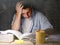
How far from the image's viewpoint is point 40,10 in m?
1.54

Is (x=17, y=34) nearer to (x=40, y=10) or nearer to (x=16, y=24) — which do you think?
(x=16, y=24)

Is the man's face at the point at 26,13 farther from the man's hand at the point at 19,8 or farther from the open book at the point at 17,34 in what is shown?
the open book at the point at 17,34

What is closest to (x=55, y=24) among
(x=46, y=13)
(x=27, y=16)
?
(x=46, y=13)

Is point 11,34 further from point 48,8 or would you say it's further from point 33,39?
point 48,8

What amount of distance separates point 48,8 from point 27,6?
15 centimetres

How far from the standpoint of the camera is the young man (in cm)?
153

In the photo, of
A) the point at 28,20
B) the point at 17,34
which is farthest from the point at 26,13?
the point at 17,34

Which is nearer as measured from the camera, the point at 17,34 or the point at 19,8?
the point at 17,34

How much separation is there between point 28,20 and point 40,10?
11cm

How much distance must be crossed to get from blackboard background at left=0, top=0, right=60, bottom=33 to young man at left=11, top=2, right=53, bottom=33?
0.03 metres

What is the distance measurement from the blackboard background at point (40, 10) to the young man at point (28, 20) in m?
0.03

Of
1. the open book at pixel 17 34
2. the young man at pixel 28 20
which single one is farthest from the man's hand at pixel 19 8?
the open book at pixel 17 34

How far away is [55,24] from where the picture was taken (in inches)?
60.5

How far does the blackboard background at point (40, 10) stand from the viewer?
153 cm
